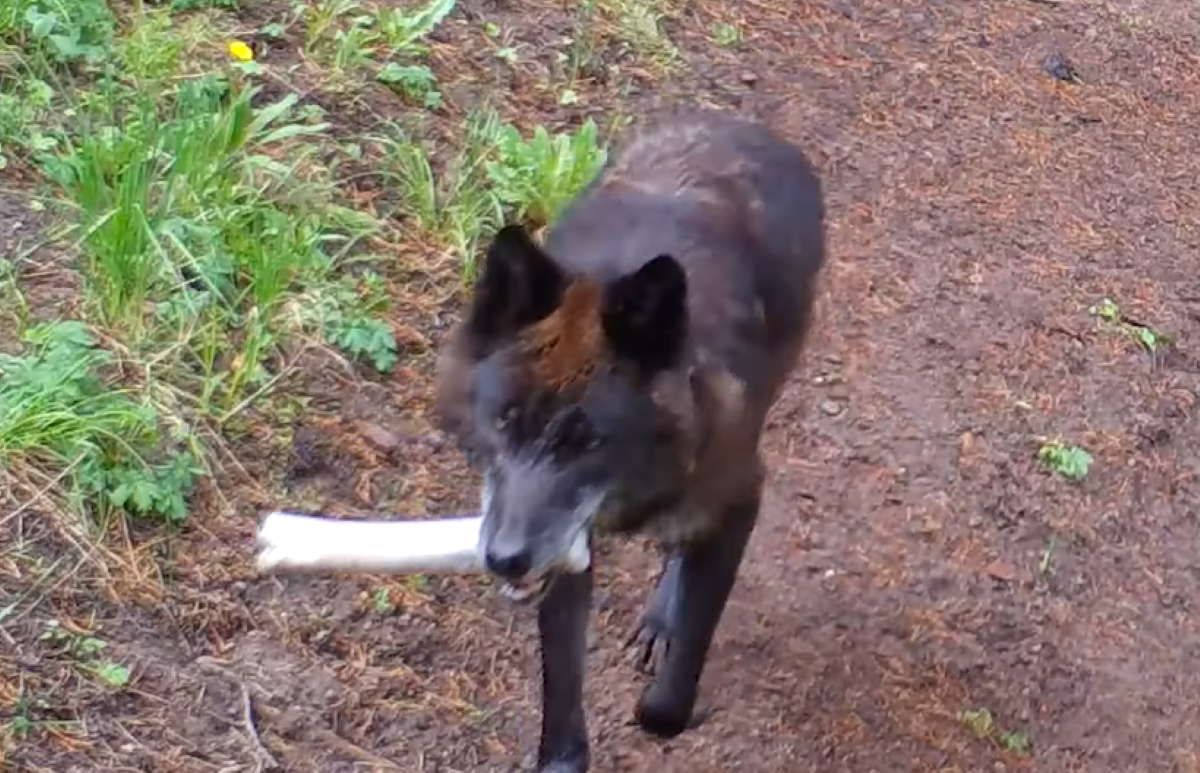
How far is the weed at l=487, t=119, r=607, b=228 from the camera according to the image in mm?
6102

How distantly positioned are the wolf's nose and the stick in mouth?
0.60ft

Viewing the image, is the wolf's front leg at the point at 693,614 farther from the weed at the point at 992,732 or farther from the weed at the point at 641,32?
the weed at the point at 641,32

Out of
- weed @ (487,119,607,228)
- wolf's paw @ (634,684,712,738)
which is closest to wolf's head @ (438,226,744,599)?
wolf's paw @ (634,684,712,738)

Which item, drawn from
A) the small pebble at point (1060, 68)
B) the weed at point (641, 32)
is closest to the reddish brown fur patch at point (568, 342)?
the weed at point (641, 32)

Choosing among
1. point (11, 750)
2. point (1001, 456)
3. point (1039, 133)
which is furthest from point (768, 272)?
point (1039, 133)

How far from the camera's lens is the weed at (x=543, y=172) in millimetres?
6102

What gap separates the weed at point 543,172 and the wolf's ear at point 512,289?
7.61 ft

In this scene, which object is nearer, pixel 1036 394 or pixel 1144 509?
pixel 1144 509

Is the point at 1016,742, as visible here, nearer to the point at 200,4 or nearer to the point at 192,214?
the point at 192,214

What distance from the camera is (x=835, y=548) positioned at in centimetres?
546

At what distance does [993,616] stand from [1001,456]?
0.80 metres

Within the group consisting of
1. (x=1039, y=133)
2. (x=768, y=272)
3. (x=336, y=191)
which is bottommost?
(x=1039, y=133)

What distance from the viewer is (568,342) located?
11.9ft

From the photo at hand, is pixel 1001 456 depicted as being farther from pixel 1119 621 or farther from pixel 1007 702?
pixel 1007 702
